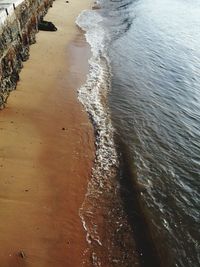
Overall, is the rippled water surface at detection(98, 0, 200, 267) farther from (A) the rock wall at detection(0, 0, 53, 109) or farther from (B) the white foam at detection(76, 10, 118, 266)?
(A) the rock wall at detection(0, 0, 53, 109)

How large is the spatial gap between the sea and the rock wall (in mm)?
2202

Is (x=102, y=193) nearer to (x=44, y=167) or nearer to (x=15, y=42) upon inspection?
(x=44, y=167)

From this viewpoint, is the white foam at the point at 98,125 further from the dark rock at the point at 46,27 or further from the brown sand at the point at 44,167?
the dark rock at the point at 46,27

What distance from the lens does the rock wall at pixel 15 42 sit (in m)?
9.71

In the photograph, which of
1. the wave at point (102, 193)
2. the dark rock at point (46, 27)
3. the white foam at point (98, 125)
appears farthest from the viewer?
the dark rock at point (46, 27)

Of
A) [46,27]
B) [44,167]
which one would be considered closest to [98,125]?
→ [44,167]

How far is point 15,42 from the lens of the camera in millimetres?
11219

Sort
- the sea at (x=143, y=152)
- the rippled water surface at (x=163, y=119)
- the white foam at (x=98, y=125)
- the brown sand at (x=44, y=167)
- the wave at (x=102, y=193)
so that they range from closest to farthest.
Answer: the brown sand at (x=44, y=167) < the wave at (x=102, y=193) < the sea at (x=143, y=152) < the white foam at (x=98, y=125) < the rippled water surface at (x=163, y=119)

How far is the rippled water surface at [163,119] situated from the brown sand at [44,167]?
128 centimetres

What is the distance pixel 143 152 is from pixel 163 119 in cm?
216

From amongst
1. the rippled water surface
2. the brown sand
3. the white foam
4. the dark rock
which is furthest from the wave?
the dark rock

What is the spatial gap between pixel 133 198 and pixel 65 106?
3.95 metres

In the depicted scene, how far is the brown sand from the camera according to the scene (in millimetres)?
5727

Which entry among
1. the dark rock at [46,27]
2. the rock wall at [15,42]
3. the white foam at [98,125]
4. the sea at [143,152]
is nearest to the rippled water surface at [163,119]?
the sea at [143,152]
